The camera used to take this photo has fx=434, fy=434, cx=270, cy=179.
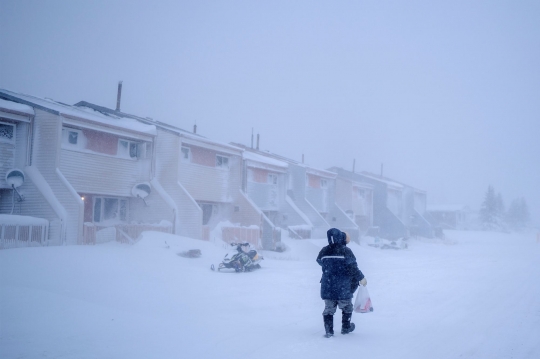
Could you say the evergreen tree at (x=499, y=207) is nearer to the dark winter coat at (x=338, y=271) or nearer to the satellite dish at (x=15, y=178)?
the satellite dish at (x=15, y=178)

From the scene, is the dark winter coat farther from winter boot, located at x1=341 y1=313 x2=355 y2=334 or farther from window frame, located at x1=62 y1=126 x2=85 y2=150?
window frame, located at x1=62 y1=126 x2=85 y2=150

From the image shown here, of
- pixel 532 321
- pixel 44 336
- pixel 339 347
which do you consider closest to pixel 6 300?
pixel 44 336

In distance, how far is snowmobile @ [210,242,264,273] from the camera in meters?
14.6

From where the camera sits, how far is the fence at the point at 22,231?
13.4 metres

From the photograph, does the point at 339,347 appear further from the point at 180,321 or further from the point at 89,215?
the point at 89,215

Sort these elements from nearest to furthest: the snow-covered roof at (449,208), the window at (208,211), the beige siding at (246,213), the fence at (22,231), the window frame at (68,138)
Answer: the fence at (22,231)
the window frame at (68,138)
the beige siding at (246,213)
the window at (208,211)
the snow-covered roof at (449,208)

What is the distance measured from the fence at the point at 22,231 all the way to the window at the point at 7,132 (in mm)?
4152

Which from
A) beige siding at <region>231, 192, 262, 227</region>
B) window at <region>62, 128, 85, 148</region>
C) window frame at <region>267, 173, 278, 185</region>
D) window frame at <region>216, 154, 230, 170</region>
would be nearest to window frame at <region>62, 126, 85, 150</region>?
window at <region>62, 128, 85, 148</region>

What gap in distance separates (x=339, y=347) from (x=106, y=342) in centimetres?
323

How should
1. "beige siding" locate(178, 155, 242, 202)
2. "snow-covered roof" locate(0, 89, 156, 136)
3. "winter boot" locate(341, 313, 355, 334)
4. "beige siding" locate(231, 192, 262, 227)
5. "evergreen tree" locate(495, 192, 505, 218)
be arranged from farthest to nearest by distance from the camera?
"evergreen tree" locate(495, 192, 505, 218) < "beige siding" locate(231, 192, 262, 227) < "beige siding" locate(178, 155, 242, 202) < "snow-covered roof" locate(0, 89, 156, 136) < "winter boot" locate(341, 313, 355, 334)

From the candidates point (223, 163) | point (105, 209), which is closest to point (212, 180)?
point (223, 163)

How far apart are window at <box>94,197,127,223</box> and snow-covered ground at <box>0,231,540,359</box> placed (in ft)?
21.3

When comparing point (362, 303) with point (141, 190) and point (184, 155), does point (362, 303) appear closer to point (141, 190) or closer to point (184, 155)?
point (141, 190)

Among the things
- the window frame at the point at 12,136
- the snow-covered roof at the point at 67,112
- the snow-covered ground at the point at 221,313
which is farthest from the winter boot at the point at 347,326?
the window frame at the point at 12,136
